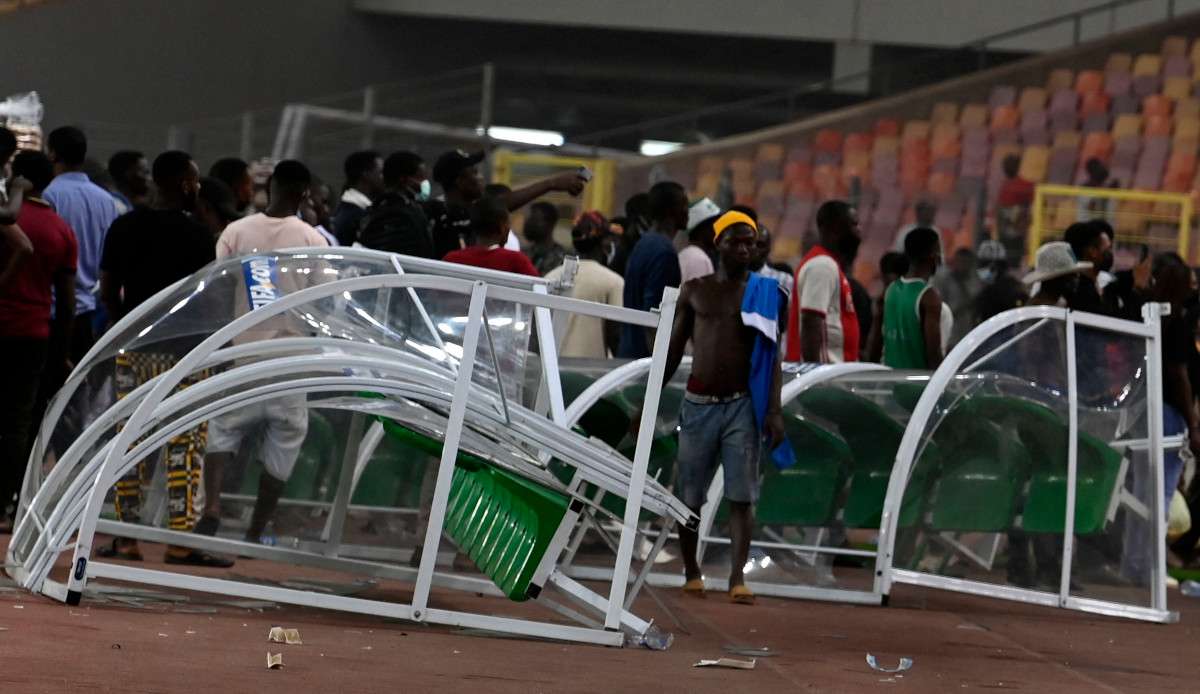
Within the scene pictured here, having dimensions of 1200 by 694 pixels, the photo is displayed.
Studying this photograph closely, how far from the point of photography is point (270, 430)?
8.64 metres

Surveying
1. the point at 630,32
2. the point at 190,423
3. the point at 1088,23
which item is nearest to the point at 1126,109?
the point at 1088,23

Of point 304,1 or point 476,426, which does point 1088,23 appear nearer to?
point 304,1

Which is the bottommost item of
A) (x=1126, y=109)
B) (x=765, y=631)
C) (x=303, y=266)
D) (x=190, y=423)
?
(x=765, y=631)

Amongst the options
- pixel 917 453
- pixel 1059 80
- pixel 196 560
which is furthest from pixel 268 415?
pixel 1059 80

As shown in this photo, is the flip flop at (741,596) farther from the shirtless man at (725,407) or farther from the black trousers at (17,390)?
the black trousers at (17,390)

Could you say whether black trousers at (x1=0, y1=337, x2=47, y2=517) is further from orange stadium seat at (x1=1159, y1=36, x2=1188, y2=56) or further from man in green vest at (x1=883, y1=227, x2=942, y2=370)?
orange stadium seat at (x1=1159, y1=36, x2=1188, y2=56)

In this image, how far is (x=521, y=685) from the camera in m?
6.02

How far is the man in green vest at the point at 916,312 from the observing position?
1065 cm

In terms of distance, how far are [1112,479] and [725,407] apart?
2.13m

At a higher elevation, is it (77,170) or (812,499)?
(77,170)

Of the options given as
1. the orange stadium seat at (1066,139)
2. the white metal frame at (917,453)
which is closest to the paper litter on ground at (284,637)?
the white metal frame at (917,453)

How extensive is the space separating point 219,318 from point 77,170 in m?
2.99

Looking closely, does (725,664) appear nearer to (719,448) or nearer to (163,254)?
(719,448)

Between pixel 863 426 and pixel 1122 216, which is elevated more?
pixel 1122 216
